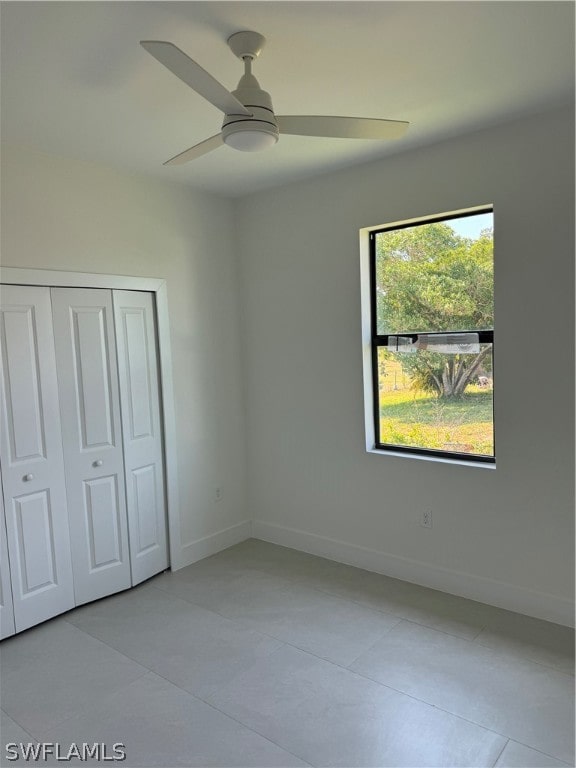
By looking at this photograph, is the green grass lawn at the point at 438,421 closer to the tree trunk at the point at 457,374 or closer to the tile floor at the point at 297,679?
the tree trunk at the point at 457,374

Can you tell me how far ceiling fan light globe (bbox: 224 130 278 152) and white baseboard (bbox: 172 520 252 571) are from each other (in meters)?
2.81

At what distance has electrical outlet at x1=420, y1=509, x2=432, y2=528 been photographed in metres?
3.28

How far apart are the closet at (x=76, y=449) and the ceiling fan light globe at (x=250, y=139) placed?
5.40 feet

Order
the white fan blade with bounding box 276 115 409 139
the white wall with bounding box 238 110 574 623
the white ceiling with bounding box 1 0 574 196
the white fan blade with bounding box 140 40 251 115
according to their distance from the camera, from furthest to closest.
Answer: the white wall with bounding box 238 110 574 623, the white fan blade with bounding box 276 115 409 139, the white ceiling with bounding box 1 0 574 196, the white fan blade with bounding box 140 40 251 115

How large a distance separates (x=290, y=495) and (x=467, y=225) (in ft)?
7.37

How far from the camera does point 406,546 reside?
339 centimetres

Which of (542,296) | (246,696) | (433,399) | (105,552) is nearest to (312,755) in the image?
(246,696)

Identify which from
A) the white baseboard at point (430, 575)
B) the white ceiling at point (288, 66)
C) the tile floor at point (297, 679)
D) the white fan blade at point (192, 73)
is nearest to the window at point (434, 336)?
the white ceiling at point (288, 66)

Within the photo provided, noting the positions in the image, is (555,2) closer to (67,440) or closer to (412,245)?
(412,245)

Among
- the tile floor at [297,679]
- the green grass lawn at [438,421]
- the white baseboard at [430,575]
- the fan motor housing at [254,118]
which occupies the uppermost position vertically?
the fan motor housing at [254,118]

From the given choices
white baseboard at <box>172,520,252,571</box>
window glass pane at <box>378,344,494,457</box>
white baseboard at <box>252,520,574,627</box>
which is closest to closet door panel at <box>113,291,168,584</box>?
white baseboard at <box>172,520,252,571</box>

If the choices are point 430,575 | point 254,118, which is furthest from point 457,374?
A: point 254,118

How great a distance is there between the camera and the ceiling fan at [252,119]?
161 centimetres

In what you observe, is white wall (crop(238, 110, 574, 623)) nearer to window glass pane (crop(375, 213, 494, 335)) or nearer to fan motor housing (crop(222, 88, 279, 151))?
window glass pane (crop(375, 213, 494, 335))
